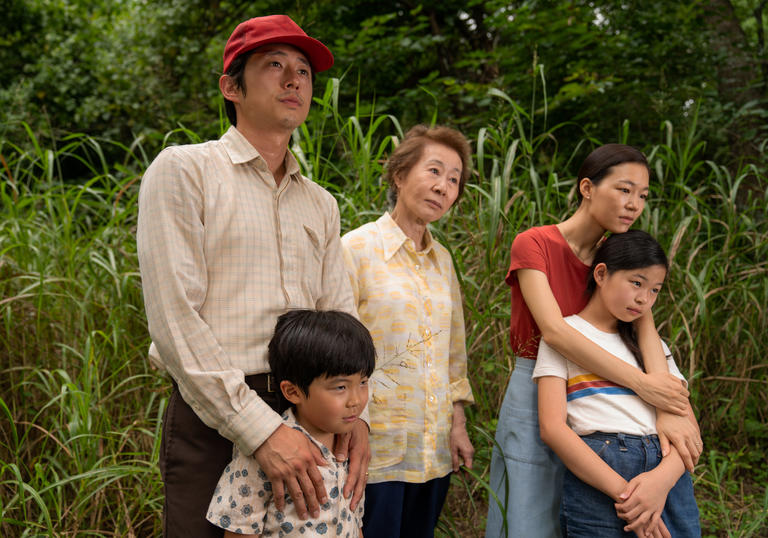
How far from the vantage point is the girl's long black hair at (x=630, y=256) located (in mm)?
1703

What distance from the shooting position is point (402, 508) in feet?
5.95

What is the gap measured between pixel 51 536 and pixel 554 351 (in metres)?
1.72

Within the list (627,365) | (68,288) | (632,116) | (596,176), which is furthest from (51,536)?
(632,116)

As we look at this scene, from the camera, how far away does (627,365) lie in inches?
65.6

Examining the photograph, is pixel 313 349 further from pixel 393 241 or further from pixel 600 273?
pixel 600 273

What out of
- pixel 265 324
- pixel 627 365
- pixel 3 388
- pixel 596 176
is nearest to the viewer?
pixel 265 324

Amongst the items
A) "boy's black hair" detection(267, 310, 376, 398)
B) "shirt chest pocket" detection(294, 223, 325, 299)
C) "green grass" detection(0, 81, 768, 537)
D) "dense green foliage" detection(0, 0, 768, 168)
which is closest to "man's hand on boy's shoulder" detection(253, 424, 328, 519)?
"boy's black hair" detection(267, 310, 376, 398)

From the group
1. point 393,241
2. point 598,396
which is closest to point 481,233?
point 393,241

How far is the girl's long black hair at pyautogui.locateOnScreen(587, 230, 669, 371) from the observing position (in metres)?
1.70

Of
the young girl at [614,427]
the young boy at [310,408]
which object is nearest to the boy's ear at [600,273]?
the young girl at [614,427]

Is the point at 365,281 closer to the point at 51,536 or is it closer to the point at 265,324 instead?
the point at 265,324

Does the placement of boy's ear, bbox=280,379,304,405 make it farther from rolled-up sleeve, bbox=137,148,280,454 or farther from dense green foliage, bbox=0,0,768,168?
dense green foliage, bbox=0,0,768,168

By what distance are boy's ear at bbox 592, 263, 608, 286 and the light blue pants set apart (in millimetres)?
330

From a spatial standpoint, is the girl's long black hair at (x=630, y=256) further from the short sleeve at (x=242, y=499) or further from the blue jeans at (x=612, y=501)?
the short sleeve at (x=242, y=499)
